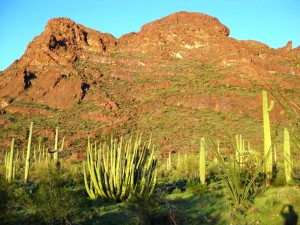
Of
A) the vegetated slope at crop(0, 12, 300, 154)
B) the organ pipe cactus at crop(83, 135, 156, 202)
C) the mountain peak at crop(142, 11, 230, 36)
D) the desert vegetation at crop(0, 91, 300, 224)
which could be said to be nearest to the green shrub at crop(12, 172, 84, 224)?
the desert vegetation at crop(0, 91, 300, 224)

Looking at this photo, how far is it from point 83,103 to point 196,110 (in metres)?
19.2

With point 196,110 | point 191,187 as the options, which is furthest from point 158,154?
point 191,187

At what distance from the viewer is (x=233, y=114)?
45219 mm

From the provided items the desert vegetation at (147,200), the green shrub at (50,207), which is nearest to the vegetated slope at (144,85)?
the desert vegetation at (147,200)

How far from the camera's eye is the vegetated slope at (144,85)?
4234 centimetres

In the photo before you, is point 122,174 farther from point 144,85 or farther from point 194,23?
point 194,23

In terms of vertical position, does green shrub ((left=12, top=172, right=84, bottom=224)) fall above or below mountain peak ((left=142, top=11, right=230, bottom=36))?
below

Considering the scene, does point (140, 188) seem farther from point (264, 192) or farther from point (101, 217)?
point (264, 192)

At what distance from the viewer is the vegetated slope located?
42.3 meters

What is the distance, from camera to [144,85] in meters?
57.8

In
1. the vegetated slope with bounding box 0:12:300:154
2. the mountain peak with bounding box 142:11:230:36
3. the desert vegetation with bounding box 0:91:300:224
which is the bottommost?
the desert vegetation with bounding box 0:91:300:224

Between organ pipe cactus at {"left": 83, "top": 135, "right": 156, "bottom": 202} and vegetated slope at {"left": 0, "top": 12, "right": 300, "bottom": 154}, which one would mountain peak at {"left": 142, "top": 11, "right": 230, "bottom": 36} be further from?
organ pipe cactus at {"left": 83, "top": 135, "right": 156, "bottom": 202}

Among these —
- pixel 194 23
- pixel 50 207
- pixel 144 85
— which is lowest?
pixel 50 207

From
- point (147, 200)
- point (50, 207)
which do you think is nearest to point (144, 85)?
point (147, 200)
